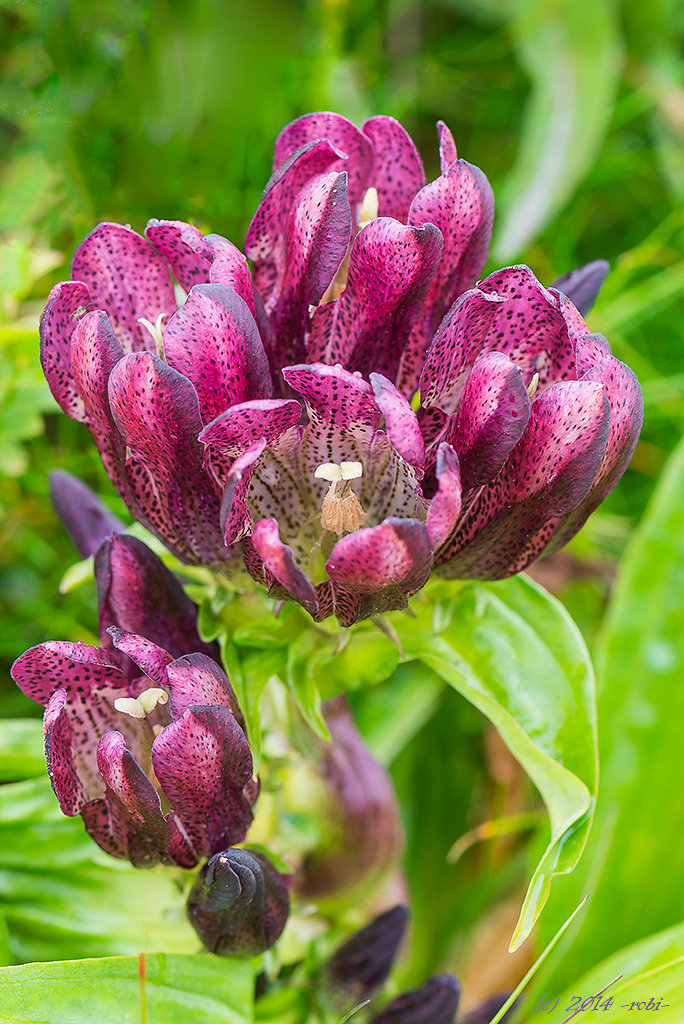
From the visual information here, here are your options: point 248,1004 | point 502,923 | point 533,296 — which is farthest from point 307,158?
point 502,923

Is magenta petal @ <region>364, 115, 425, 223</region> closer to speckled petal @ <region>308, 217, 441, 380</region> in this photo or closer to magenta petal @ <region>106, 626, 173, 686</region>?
speckled petal @ <region>308, 217, 441, 380</region>

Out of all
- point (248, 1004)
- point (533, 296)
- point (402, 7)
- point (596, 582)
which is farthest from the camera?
point (402, 7)

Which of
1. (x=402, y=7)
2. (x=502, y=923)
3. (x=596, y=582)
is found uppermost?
(x=402, y=7)

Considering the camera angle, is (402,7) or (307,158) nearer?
(307,158)

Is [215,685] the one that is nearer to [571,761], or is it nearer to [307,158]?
[571,761]

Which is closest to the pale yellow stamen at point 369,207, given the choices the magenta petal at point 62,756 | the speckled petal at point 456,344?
the speckled petal at point 456,344

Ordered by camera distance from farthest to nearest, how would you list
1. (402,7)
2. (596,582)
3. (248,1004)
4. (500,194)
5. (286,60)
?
(402,7)
(500,194)
(286,60)
(596,582)
(248,1004)

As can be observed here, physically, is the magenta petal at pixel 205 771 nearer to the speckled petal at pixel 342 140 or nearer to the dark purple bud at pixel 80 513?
the dark purple bud at pixel 80 513
